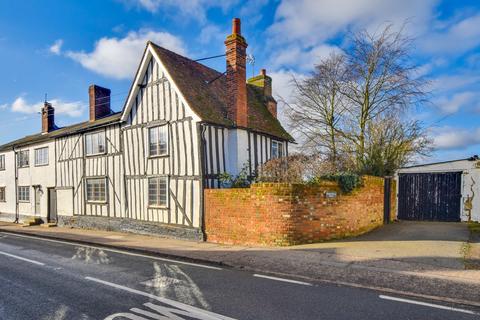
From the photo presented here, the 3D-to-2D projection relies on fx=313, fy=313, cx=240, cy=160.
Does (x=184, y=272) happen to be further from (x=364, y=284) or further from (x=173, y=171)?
(x=173, y=171)

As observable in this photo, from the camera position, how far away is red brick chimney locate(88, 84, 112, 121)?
1989cm

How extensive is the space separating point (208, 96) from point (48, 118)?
16.8 m

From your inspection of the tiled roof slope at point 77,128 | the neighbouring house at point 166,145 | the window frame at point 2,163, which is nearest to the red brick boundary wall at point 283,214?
the neighbouring house at point 166,145

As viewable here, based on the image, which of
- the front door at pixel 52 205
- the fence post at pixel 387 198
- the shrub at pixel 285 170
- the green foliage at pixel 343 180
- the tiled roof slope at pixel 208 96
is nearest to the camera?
the green foliage at pixel 343 180

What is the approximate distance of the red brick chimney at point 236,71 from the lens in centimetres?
1387

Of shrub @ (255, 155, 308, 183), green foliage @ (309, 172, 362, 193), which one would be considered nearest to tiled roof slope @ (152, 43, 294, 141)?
shrub @ (255, 155, 308, 183)

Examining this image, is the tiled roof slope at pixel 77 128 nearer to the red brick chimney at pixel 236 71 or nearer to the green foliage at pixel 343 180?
the red brick chimney at pixel 236 71

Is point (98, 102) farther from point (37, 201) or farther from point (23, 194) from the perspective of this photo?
point (23, 194)

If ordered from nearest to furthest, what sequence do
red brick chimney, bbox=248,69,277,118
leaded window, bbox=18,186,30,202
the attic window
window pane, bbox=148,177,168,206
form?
window pane, bbox=148,177,168,206
the attic window
red brick chimney, bbox=248,69,277,118
leaded window, bbox=18,186,30,202

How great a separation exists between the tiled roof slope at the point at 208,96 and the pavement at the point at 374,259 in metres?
5.50

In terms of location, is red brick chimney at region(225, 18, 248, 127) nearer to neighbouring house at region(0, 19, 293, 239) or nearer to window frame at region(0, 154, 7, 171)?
neighbouring house at region(0, 19, 293, 239)

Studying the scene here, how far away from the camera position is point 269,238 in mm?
10469

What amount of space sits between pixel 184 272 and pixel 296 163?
637cm

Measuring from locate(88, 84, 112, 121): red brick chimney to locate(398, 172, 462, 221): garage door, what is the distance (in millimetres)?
18373
